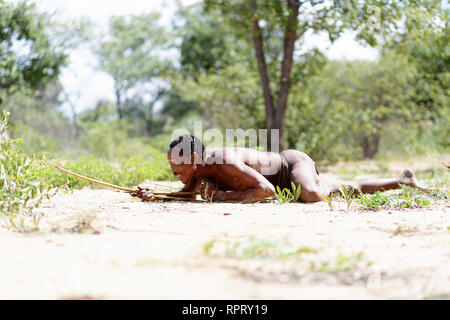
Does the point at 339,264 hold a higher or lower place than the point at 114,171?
lower

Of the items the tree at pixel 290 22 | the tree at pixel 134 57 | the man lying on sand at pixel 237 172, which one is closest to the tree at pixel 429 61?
the tree at pixel 290 22

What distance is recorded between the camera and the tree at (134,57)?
23.8 meters

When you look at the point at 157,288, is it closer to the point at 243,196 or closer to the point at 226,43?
the point at 243,196

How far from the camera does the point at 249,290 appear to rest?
5.82 feet

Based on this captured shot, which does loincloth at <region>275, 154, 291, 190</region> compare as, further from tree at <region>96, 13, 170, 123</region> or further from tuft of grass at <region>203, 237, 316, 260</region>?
tree at <region>96, 13, 170, 123</region>

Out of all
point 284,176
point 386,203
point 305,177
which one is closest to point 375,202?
point 386,203

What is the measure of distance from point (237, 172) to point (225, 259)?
7.66 feet

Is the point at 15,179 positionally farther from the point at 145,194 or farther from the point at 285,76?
the point at 285,76

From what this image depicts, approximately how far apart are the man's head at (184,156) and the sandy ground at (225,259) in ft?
3.62

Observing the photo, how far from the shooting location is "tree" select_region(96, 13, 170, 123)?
2375cm

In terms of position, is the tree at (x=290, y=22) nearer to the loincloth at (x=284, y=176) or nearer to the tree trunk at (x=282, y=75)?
the tree trunk at (x=282, y=75)

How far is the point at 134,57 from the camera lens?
24.4m

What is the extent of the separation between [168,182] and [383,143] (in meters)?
12.1
